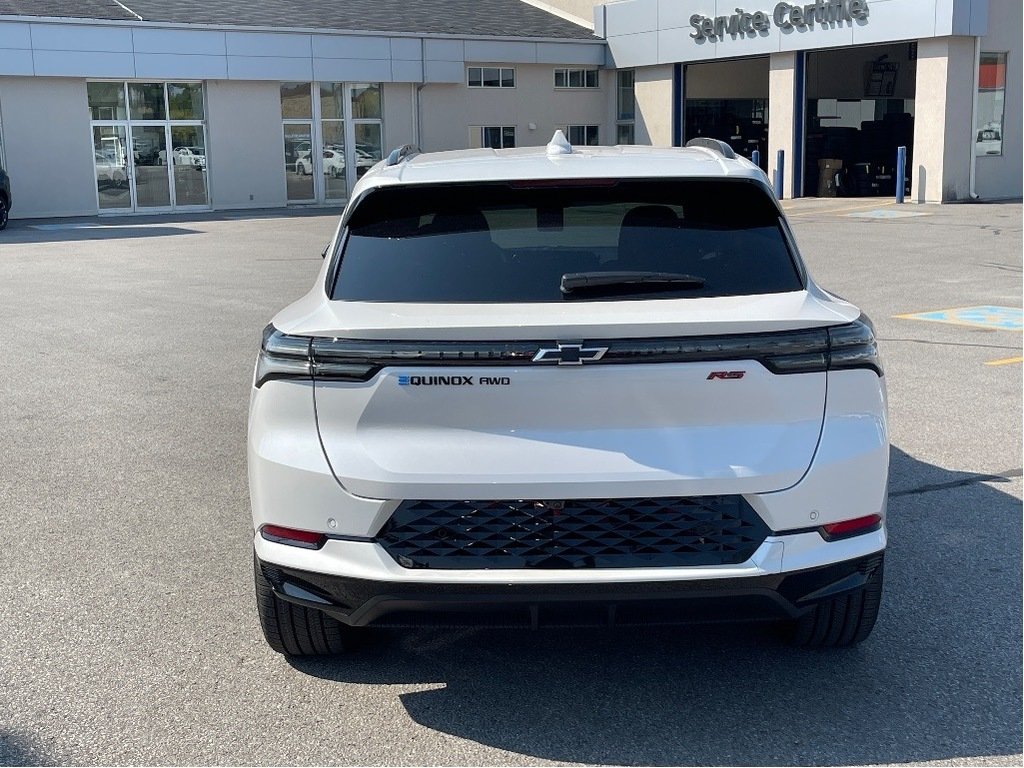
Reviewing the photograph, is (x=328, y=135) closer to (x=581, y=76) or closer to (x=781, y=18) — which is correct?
(x=581, y=76)

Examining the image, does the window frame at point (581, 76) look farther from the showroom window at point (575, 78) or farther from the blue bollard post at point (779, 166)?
the blue bollard post at point (779, 166)

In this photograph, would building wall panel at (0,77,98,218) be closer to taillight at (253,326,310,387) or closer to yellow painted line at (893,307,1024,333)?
yellow painted line at (893,307,1024,333)

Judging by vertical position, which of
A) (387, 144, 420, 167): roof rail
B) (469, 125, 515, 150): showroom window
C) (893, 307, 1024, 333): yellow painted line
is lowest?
(893, 307, 1024, 333): yellow painted line

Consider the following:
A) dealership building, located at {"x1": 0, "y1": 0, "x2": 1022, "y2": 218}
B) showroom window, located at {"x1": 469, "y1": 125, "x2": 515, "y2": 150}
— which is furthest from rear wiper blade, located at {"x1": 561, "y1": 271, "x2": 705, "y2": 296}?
showroom window, located at {"x1": 469, "y1": 125, "x2": 515, "y2": 150}

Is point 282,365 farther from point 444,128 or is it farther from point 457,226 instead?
point 444,128

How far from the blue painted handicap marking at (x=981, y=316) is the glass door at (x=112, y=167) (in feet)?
84.0

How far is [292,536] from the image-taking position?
3.62 metres

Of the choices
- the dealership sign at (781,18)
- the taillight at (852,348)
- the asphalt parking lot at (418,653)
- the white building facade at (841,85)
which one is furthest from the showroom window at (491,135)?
the taillight at (852,348)

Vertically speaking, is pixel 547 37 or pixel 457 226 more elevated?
pixel 547 37

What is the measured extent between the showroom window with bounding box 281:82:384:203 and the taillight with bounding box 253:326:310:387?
3196cm

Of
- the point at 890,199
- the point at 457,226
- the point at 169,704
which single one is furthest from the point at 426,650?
the point at 890,199

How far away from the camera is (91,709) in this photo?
3.84m

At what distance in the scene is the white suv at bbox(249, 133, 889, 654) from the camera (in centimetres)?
341

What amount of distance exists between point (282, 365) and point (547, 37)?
3653 cm
